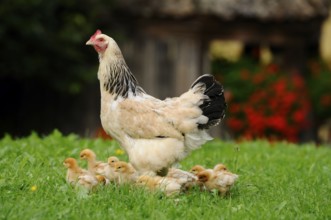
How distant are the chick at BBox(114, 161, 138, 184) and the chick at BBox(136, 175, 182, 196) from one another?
17cm

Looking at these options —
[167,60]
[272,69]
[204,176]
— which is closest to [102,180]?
[204,176]

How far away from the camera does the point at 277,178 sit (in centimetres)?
776

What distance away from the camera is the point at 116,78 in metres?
6.91

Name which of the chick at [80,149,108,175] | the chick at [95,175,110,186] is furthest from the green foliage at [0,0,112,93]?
the chick at [95,175,110,186]

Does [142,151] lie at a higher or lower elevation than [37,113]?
higher

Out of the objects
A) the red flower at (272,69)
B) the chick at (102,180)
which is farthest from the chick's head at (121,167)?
the red flower at (272,69)

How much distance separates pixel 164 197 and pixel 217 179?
56cm

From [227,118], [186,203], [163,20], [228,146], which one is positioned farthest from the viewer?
A: [227,118]

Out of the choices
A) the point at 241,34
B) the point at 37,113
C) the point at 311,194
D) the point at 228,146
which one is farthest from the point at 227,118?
the point at 311,194

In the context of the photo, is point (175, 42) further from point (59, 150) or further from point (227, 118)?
point (59, 150)

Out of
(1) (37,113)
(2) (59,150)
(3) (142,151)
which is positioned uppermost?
(3) (142,151)

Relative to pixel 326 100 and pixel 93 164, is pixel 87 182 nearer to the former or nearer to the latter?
pixel 93 164

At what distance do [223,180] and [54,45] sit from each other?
8.10 metres

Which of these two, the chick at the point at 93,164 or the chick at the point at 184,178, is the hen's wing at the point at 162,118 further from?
the chick at the point at 93,164
